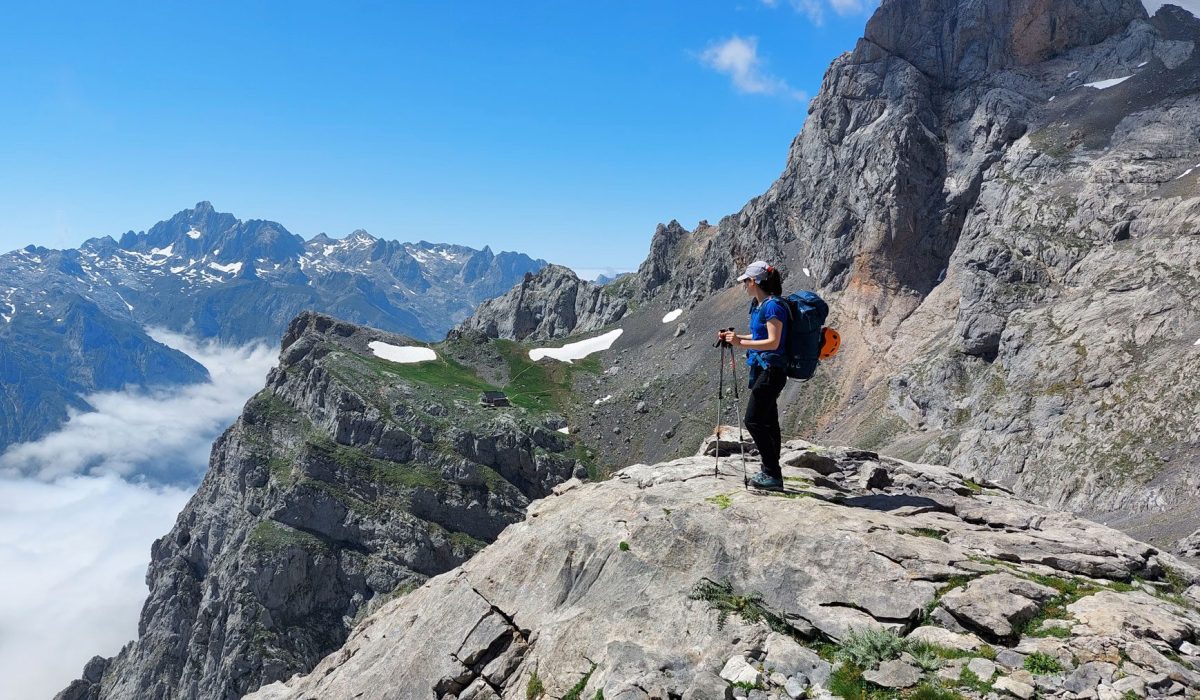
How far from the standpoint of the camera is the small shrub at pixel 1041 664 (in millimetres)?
10342

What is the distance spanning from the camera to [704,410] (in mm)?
112062

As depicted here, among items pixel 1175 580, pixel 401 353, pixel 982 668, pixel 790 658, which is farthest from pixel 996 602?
pixel 401 353

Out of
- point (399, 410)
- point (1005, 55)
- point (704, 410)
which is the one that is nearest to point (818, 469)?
point (704, 410)

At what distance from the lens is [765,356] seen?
15.6m

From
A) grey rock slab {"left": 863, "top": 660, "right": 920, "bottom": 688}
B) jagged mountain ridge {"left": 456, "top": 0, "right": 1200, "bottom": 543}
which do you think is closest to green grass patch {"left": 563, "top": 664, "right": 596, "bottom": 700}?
grey rock slab {"left": 863, "top": 660, "right": 920, "bottom": 688}

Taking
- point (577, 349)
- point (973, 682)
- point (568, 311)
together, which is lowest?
point (973, 682)

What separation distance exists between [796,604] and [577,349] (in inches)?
5561

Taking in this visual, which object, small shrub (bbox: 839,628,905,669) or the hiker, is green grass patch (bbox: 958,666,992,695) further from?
the hiker

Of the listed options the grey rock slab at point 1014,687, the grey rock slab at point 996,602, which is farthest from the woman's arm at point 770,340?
the grey rock slab at point 1014,687

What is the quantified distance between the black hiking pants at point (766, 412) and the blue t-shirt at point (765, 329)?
0.63 feet

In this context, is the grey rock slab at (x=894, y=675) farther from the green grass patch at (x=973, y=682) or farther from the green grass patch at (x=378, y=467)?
the green grass patch at (x=378, y=467)

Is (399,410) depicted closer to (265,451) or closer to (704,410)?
(265,451)

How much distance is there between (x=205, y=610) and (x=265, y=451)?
25.1 m

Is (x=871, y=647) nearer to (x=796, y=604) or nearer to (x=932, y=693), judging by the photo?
(x=932, y=693)
